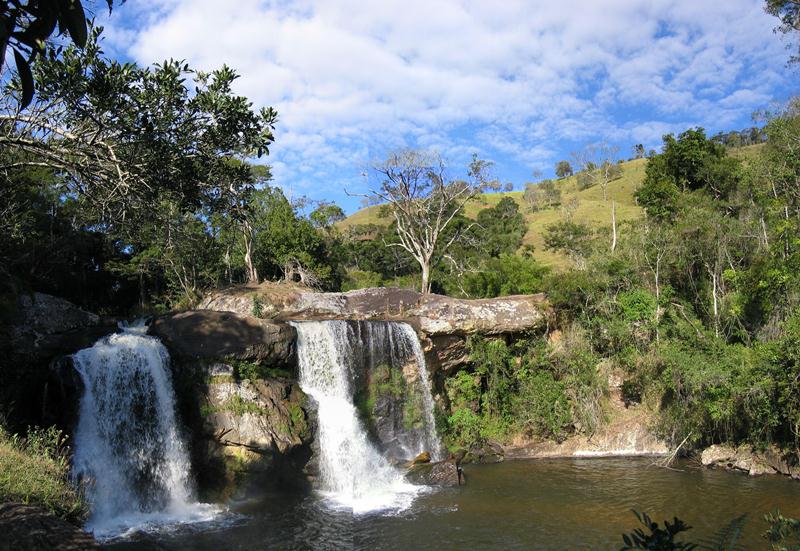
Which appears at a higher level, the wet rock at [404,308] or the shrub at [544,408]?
the wet rock at [404,308]

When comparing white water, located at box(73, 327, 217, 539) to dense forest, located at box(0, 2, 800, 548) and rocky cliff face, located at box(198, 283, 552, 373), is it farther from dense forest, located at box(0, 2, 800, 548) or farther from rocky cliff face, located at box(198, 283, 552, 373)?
rocky cliff face, located at box(198, 283, 552, 373)

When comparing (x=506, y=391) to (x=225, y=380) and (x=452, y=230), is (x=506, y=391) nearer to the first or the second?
(x=225, y=380)

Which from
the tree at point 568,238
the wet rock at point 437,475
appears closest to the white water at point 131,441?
the wet rock at point 437,475

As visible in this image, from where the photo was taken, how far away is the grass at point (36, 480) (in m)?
8.53

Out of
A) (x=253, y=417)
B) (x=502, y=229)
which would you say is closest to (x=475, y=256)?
(x=502, y=229)

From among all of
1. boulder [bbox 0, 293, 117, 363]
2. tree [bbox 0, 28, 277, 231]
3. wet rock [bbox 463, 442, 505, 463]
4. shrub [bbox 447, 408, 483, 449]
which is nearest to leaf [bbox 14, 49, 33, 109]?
tree [bbox 0, 28, 277, 231]

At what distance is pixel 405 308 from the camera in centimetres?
→ 2002

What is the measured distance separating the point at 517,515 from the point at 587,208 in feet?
164

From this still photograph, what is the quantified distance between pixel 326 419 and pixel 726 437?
1087 centimetres

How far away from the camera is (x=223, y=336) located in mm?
15430

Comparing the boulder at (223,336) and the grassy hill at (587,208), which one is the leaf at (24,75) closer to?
the boulder at (223,336)

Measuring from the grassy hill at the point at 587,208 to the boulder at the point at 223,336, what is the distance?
2527 centimetres

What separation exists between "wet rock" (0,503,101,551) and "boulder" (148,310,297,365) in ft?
23.6

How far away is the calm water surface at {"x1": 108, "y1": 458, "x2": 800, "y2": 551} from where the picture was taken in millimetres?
11125
